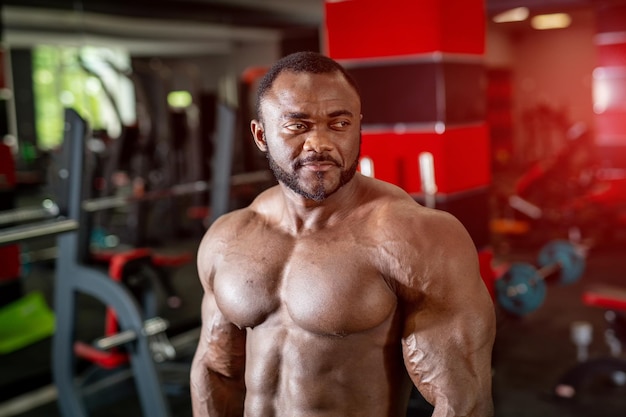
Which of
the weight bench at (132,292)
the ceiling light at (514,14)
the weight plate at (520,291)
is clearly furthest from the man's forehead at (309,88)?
the ceiling light at (514,14)

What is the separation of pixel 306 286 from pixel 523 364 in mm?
2806

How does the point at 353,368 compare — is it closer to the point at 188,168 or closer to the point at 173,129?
the point at 173,129

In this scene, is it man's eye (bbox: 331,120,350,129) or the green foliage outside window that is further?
the green foliage outside window

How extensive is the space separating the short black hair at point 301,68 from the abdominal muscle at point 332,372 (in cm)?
33

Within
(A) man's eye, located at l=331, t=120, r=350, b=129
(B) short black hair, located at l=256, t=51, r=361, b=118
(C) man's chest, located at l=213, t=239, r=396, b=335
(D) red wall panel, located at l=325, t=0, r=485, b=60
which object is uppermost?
(D) red wall panel, located at l=325, t=0, r=485, b=60

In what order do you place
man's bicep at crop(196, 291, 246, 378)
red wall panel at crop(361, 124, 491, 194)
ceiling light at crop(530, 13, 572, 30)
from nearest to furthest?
man's bicep at crop(196, 291, 246, 378)
red wall panel at crop(361, 124, 491, 194)
ceiling light at crop(530, 13, 572, 30)

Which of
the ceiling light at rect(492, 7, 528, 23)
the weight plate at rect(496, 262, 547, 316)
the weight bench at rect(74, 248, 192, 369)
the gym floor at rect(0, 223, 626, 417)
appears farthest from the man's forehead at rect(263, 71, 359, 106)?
the ceiling light at rect(492, 7, 528, 23)

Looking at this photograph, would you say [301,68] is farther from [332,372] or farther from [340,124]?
[332,372]

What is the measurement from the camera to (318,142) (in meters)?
0.84

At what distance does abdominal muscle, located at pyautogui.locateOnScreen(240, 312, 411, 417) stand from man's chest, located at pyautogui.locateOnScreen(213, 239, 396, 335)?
3 centimetres

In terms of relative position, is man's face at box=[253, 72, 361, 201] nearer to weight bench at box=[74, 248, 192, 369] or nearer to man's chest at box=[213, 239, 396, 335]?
man's chest at box=[213, 239, 396, 335]

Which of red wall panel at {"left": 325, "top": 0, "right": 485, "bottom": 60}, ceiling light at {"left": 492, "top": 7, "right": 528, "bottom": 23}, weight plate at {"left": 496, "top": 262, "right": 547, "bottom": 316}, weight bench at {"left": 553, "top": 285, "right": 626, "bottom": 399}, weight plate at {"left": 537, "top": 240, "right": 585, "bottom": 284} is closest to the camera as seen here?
red wall panel at {"left": 325, "top": 0, "right": 485, "bottom": 60}

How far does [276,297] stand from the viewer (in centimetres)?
94

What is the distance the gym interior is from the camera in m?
2.04
